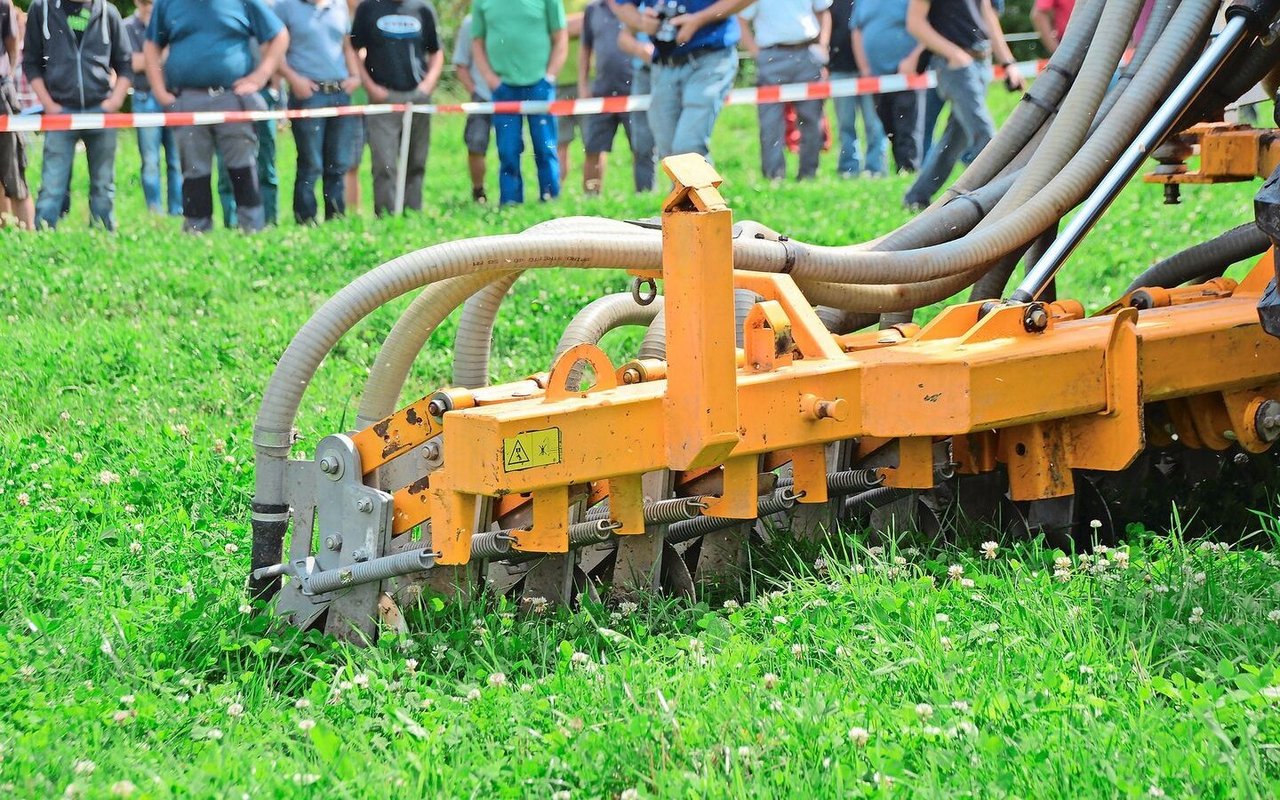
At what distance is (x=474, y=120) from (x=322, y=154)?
1.44 meters

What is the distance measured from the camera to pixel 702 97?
37.6ft

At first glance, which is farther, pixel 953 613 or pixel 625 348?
pixel 625 348

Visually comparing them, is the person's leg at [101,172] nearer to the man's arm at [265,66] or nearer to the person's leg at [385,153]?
the man's arm at [265,66]

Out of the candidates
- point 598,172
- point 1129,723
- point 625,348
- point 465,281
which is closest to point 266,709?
point 465,281

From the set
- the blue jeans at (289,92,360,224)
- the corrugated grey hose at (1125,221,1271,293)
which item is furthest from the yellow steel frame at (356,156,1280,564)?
the blue jeans at (289,92,360,224)

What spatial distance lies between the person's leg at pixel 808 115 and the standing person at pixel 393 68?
3060 millimetres

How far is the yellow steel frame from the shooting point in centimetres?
365

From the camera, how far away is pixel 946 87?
12.1 meters

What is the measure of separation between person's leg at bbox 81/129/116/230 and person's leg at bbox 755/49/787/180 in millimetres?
5185

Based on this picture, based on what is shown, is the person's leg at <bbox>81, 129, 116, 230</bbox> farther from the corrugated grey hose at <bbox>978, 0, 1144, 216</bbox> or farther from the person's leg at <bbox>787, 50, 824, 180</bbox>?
the corrugated grey hose at <bbox>978, 0, 1144, 216</bbox>

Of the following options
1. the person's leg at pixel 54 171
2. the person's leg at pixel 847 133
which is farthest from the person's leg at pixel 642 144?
the person's leg at pixel 54 171

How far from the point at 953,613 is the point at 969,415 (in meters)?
0.47

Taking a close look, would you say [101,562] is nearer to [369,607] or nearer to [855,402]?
[369,607]

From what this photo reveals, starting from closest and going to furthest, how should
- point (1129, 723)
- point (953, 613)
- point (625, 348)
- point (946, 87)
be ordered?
point (1129, 723) → point (953, 613) → point (625, 348) → point (946, 87)
